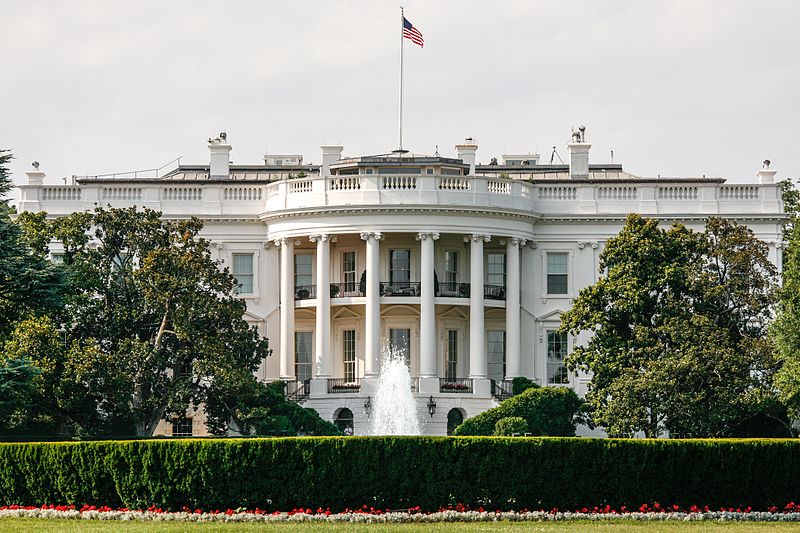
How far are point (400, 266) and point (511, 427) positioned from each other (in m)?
11.1

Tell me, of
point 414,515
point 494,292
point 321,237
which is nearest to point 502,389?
point 494,292

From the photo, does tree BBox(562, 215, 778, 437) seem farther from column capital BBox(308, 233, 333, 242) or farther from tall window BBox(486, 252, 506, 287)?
column capital BBox(308, 233, 333, 242)

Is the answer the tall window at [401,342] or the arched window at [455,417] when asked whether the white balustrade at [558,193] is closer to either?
the tall window at [401,342]

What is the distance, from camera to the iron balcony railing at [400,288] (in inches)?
2662

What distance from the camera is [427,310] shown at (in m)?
66.3

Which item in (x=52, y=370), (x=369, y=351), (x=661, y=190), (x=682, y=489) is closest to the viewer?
(x=682, y=489)

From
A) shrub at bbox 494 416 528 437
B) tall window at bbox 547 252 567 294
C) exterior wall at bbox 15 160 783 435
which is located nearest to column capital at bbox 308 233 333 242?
exterior wall at bbox 15 160 783 435

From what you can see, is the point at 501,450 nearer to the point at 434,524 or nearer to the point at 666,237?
the point at 434,524

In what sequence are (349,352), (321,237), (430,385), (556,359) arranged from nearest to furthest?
(430,385), (321,237), (349,352), (556,359)

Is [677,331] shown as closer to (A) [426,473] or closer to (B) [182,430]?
(A) [426,473]

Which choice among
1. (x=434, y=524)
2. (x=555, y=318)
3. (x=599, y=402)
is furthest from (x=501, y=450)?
(x=555, y=318)

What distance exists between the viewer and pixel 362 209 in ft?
218

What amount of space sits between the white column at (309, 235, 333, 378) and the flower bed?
91.0 feet

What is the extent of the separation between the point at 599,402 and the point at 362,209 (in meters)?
13.5
